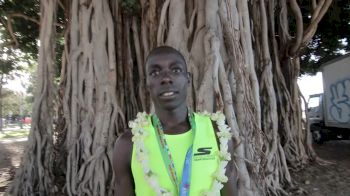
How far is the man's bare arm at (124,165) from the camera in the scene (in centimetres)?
→ 156

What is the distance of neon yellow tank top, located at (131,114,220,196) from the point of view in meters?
1.48

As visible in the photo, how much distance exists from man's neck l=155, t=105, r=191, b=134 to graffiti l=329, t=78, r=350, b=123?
25.7 ft

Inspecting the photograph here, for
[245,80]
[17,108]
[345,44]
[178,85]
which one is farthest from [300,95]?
[17,108]

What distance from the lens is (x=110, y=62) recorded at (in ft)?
16.0

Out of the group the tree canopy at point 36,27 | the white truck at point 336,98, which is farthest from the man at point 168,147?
the white truck at point 336,98

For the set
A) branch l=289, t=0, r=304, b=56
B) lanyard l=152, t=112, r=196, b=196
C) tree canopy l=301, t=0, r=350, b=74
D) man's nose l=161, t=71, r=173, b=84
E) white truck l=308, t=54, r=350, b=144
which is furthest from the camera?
white truck l=308, t=54, r=350, b=144

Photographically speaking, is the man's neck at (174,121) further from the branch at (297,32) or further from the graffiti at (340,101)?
the graffiti at (340,101)

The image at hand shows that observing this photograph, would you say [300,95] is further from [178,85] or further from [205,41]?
[178,85]

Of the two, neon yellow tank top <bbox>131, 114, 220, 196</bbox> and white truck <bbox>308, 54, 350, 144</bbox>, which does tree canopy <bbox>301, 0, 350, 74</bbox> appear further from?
neon yellow tank top <bbox>131, 114, 220, 196</bbox>

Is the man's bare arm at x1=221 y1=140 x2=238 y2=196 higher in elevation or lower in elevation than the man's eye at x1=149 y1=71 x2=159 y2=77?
lower

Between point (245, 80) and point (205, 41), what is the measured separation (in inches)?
18.7

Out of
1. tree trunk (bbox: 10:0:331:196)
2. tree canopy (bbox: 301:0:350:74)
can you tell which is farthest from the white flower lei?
tree canopy (bbox: 301:0:350:74)

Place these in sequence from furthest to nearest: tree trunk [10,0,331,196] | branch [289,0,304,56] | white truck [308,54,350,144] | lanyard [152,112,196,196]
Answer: white truck [308,54,350,144] → branch [289,0,304,56] → tree trunk [10,0,331,196] → lanyard [152,112,196,196]

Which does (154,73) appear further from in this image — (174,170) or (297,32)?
(297,32)
